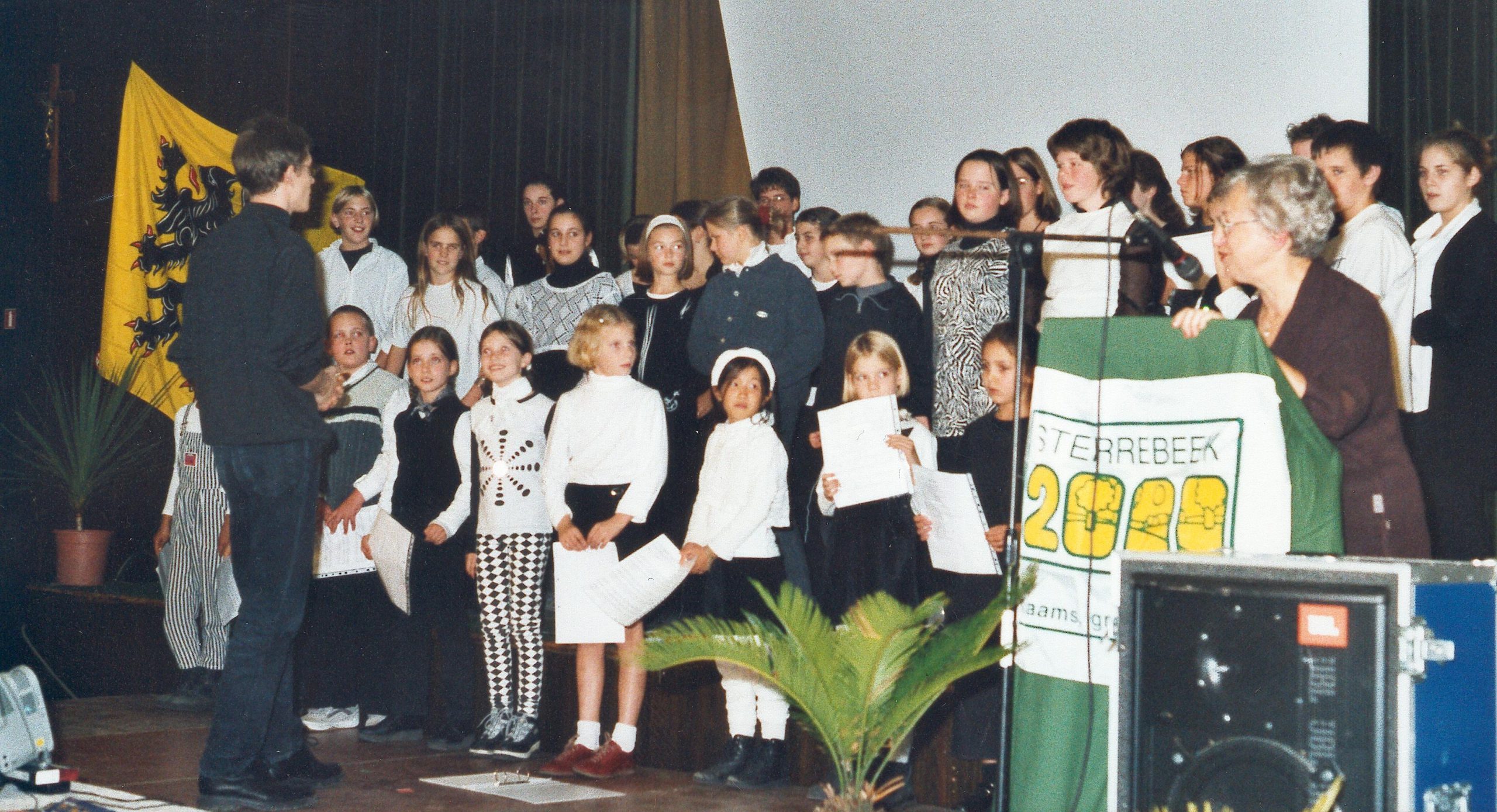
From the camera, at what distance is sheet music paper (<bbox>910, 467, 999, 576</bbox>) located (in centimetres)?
401

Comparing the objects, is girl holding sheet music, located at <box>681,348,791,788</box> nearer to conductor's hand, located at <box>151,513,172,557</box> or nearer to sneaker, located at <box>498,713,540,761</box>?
sneaker, located at <box>498,713,540,761</box>

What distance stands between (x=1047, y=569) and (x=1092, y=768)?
398 mm

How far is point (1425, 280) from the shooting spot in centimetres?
433

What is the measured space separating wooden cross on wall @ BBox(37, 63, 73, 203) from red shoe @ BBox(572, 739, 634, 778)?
186 inches

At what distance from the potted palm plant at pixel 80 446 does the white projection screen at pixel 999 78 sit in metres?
3.44

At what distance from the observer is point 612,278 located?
225 inches

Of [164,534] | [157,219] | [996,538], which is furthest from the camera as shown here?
[157,219]

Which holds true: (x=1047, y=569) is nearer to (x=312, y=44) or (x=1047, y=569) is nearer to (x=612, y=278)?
(x=612, y=278)

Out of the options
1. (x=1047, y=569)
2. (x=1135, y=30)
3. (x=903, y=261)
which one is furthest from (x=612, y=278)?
(x=1047, y=569)

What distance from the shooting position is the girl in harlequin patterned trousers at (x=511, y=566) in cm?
486

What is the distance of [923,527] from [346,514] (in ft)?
7.55

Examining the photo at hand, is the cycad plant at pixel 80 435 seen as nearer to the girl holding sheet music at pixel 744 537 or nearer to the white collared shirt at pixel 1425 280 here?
the girl holding sheet music at pixel 744 537

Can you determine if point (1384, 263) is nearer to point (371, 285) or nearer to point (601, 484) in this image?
point (601, 484)

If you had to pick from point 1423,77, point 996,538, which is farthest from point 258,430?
point 1423,77
